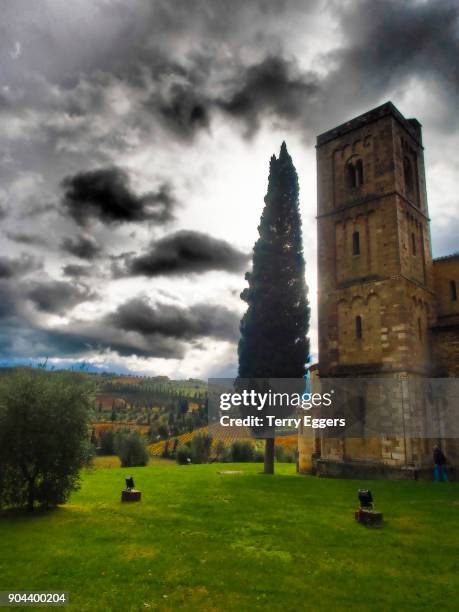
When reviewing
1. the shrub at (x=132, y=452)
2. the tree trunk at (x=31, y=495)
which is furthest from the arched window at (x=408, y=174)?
the shrub at (x=132, y=452)

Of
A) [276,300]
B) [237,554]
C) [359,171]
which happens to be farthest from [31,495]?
[359,171]

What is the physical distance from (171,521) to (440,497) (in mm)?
10824

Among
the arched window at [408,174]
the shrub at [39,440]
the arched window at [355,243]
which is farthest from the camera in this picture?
the arched window at [408,174]

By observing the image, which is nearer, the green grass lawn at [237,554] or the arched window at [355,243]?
the green grass lawn at [237,554]

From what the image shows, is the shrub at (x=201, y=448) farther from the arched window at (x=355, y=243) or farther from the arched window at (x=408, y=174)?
the arched window at (x=408, y=174)

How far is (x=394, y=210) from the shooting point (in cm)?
2627

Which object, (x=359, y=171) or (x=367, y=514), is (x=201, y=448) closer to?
(x=359, y=171)

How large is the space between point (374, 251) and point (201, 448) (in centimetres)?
2812

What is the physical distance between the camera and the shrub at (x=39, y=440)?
569 inches

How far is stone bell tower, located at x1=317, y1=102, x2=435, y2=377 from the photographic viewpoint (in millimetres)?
25078

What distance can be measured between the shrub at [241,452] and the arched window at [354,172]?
27.3 meters

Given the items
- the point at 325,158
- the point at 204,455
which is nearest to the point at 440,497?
the point at 325,158

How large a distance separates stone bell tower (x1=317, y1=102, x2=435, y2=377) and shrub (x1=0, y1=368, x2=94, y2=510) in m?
16.5

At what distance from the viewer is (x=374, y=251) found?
26.8 m
